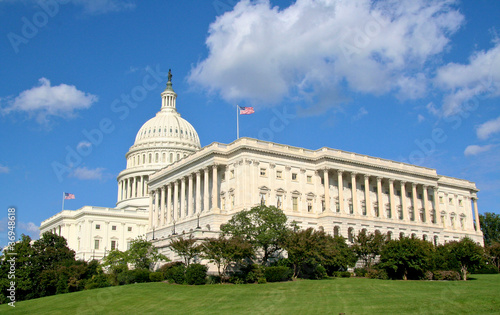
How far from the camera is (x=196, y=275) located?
58156 millimetres

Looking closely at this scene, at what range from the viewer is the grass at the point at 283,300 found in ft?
121

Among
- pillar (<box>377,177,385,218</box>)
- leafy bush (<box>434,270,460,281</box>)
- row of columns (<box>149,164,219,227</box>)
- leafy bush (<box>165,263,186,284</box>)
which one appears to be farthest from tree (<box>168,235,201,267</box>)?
pillar (<box>377,177,385,218</box>)

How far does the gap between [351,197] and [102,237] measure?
174 feet

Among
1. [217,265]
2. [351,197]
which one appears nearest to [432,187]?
[351,197]

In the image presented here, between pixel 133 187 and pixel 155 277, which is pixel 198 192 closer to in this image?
pixel 155 277

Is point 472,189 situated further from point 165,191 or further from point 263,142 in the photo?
point 165,191

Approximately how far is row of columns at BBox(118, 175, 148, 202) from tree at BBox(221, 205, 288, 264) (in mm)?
67692

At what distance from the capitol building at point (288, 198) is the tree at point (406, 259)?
2036 cm

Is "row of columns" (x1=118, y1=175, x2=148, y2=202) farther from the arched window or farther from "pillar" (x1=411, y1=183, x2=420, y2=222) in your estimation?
"pillar" (x1=411, y1=183, x2=420, y2=222)

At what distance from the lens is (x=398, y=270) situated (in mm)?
61969

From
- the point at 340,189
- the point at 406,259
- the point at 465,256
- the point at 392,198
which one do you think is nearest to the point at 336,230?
the point at 340,189

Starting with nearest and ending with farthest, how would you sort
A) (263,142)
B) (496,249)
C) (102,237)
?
(496,249), (263,142), (102,237)

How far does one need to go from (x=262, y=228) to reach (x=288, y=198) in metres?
18.3

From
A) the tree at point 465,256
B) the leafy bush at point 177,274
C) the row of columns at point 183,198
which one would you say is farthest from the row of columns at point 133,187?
the tree at point 465,256
